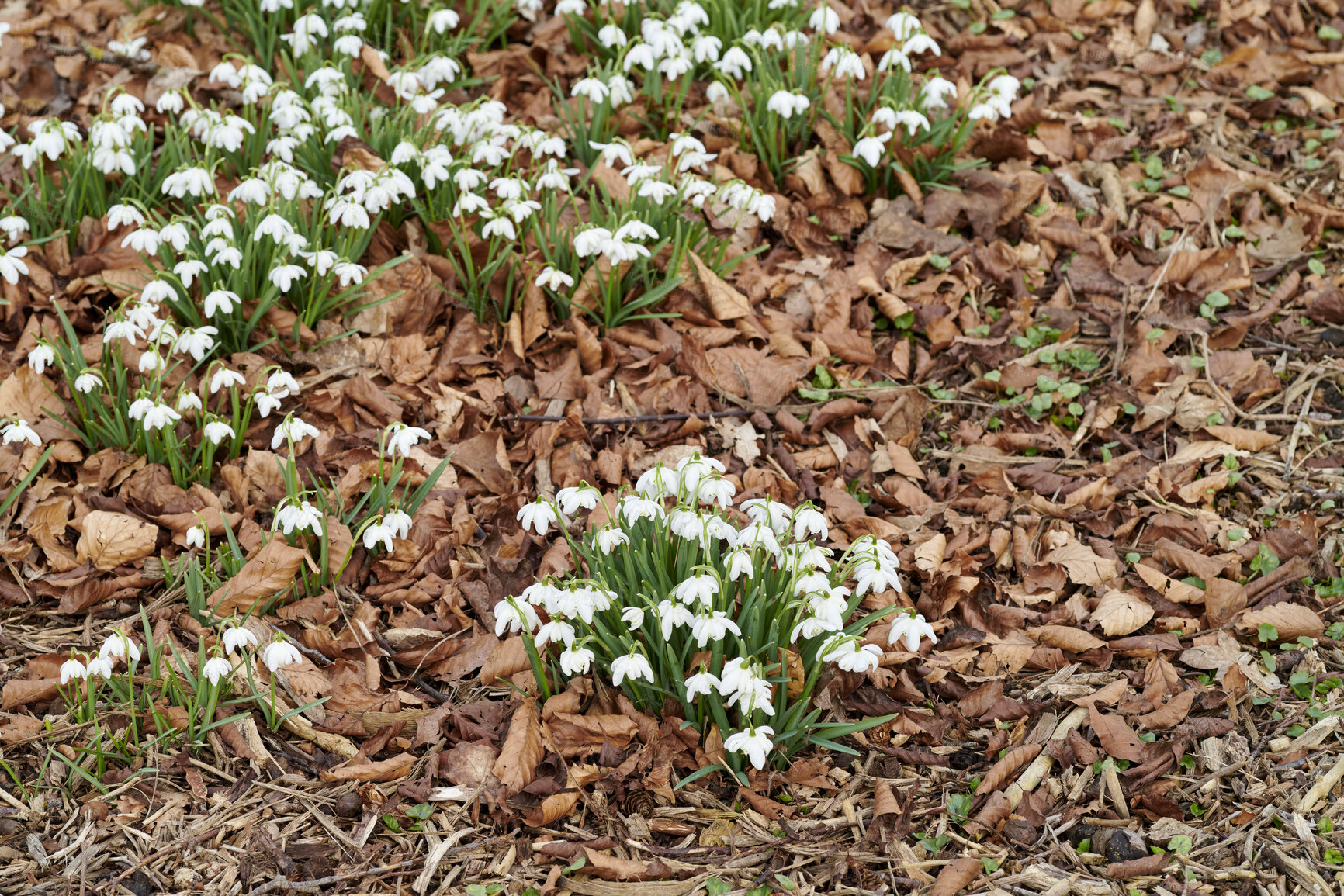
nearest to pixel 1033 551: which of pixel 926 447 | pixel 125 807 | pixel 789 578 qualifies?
pixel 926 447

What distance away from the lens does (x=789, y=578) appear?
2.28 metres

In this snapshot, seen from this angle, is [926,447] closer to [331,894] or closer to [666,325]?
[666,325]

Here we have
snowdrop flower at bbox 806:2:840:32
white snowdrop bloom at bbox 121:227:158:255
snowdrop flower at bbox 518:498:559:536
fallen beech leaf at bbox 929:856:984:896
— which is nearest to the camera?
fallen beech leaf at bbox 929:856:984:896

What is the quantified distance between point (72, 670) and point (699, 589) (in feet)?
4.29

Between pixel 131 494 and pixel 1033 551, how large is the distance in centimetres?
235

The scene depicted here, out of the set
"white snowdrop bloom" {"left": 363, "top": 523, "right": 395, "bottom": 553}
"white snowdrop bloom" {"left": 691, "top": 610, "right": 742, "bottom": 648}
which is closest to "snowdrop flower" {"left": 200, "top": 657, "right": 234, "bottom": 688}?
"white snowdrop bloom" {"left": 363, "top": 523, "right": 395, "bottom": 553}

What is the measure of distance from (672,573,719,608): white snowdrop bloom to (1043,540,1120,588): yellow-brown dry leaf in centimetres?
107

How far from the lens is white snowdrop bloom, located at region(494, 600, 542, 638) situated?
222cm

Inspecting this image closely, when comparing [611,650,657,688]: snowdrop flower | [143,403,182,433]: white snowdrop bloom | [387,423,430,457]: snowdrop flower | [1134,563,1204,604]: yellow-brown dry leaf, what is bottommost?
[1134,563,1204,604]: yellow-brown dry leaf

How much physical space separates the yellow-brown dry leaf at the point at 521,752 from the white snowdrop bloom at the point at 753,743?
431 mm

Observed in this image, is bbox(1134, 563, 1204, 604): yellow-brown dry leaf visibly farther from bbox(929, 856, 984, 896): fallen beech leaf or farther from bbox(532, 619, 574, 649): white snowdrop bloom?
bbox(532, 619, 574, 649): white snowdrop bloom

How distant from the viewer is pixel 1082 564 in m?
2.74

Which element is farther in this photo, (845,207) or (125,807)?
(845,207)

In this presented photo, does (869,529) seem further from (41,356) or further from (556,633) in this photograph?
(41,356)
